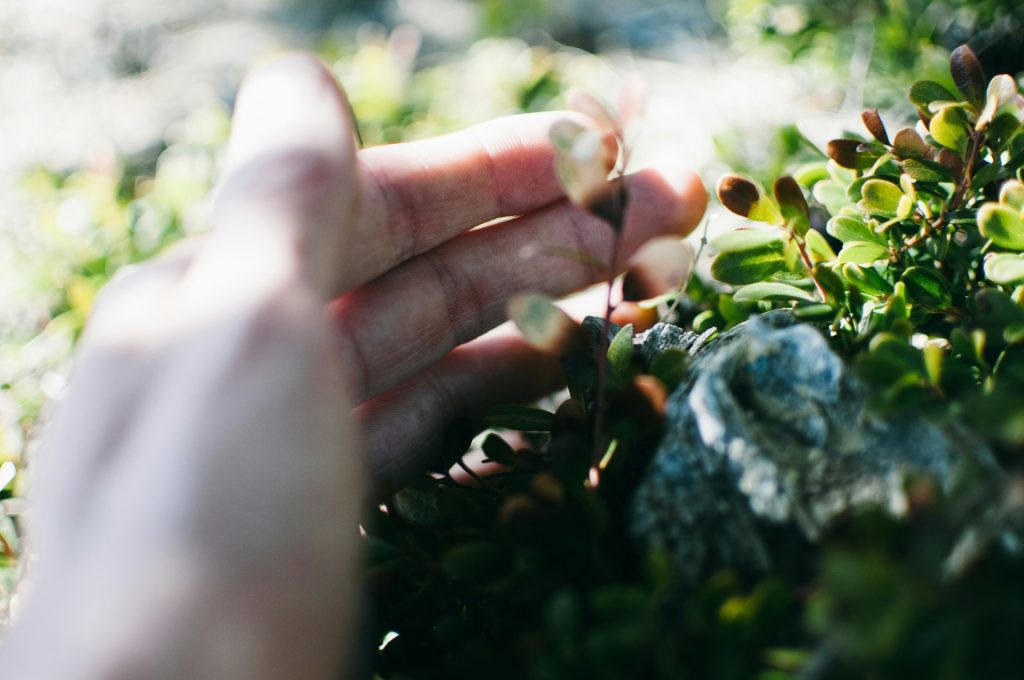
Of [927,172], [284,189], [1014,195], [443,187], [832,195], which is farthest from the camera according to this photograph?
[443,187]

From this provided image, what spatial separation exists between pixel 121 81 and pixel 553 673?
15.1 feet

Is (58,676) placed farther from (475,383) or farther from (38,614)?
(475,383)

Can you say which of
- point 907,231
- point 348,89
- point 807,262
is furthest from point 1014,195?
point 348,89

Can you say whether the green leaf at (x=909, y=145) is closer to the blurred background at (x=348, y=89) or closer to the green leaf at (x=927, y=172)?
the green leaf at (x=927, y=172)

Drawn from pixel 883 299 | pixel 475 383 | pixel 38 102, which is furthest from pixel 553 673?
pixel 38 102

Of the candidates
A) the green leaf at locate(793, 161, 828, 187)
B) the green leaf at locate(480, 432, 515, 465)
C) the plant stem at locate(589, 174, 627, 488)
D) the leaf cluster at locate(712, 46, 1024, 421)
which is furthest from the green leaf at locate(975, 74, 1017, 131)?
the green leaf at locate(480, 432, 515, 465)

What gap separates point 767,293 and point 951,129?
0.34 metres

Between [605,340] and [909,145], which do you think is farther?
[909,145]

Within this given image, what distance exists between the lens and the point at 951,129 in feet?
3.58

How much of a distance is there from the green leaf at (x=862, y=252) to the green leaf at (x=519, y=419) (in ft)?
1.61

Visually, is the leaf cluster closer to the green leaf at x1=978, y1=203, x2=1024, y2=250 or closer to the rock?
the green leaf at x1=978, y1=203, x2=1024, y2=250

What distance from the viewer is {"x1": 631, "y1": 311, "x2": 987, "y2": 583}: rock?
0.85m

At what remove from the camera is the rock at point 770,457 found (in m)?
0.85

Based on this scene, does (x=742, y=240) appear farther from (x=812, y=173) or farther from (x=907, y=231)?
(x=812, y=173)
